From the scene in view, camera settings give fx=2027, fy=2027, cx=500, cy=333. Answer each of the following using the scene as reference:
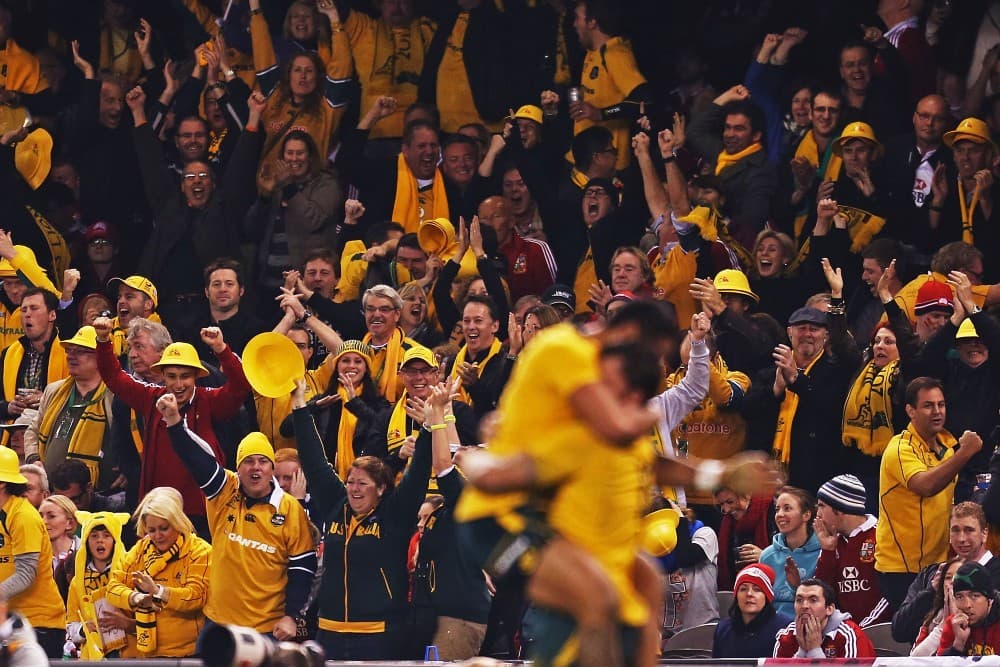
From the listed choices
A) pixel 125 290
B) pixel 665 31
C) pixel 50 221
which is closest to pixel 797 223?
pixel 665 31

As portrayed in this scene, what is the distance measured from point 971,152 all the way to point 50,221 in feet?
22.6

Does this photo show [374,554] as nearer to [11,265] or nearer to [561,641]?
[561,641]

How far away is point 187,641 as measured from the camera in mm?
10953

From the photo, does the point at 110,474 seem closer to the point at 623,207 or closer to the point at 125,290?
the point at 125,290

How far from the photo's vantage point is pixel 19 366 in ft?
44.8

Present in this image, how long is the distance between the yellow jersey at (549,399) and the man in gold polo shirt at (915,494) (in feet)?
13.2

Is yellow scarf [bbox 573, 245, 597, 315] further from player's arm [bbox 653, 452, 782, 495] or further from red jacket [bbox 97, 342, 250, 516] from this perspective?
player's arm [bbox 653, 452, 782, 495]

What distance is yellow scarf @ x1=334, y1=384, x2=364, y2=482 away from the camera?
12.1 m

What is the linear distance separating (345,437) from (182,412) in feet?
3.22

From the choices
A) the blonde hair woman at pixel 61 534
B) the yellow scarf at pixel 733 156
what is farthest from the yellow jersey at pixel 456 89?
the blonde hair woman at pixel 61 534

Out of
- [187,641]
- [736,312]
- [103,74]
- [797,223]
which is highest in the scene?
[103,74]

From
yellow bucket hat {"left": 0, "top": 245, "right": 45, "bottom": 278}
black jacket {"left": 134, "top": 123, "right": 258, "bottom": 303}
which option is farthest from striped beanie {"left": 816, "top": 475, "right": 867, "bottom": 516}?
yellow bucket hat {"left": 0, "top": 245, "right": 45, "bottom": 278}

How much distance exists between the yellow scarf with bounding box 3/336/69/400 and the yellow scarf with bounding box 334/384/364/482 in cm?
228

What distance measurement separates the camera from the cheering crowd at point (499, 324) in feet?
31.6
